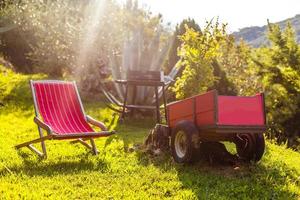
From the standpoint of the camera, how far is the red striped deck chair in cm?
732

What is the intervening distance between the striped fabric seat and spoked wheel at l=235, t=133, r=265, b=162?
255cm

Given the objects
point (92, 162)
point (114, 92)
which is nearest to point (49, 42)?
point (114, 92)

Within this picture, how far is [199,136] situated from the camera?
6586 mm

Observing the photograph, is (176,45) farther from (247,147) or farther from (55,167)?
(55,167)

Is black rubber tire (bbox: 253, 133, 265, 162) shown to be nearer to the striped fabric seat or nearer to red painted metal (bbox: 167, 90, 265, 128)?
red painted metal (bbox: 167, 90, 265, 128)

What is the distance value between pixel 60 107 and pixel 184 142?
2.66 metres

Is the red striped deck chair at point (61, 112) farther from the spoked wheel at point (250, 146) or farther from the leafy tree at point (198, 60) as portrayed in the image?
the leafy tree at point (198, 60)

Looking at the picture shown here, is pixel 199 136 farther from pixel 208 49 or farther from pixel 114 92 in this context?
pixel 114 92

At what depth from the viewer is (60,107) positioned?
8109mm

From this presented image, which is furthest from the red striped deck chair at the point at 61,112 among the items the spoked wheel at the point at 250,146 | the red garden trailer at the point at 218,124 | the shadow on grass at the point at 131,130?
the spoked wheel at the point at 250,146

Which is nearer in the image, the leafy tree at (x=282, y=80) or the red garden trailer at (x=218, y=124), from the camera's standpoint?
the red garden trailer at (x=218, y=124)

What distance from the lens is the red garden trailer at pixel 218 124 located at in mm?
6105

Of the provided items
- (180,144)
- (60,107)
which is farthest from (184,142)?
(60,107)

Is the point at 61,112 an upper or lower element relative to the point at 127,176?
upper
